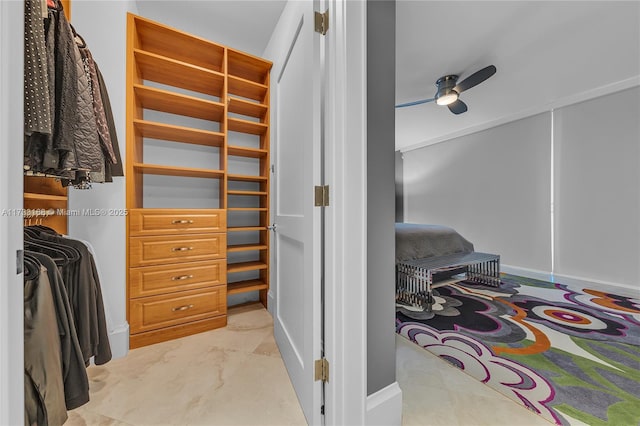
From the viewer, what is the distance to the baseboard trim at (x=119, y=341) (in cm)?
156

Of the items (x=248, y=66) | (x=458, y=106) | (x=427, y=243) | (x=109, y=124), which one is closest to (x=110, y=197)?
(x=109, y=124)

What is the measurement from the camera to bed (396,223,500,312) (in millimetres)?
2305

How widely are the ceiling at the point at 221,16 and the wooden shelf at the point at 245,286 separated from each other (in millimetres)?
2419

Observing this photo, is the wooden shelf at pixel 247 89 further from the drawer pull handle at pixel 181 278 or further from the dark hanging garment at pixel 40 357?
the dark hanging garment at pixel 40 357

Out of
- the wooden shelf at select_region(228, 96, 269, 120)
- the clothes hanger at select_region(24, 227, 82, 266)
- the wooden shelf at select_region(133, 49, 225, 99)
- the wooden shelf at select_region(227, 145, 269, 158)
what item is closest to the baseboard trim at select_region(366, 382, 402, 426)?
the clothes hanger at select_region(24, 227, 82, 266)

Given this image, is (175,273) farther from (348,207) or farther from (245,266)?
(348,207)

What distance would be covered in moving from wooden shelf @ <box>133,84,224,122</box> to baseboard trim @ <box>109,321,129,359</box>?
1698 millimetres

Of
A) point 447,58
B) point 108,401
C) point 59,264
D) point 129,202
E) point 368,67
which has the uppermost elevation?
point 447,58

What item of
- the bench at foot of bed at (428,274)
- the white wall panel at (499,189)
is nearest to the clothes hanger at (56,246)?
the bench at foot of bed at (428,274)

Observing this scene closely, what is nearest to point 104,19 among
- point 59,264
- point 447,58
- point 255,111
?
point 255,111

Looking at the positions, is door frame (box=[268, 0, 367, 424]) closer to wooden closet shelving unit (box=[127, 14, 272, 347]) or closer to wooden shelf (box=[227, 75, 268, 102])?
wooden closet shelving unit (box=[127, 14, 272, 347])

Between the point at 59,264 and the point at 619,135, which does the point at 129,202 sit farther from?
the point at 619,135

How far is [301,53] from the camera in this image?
1255 mm

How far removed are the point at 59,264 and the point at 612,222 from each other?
484 cm
